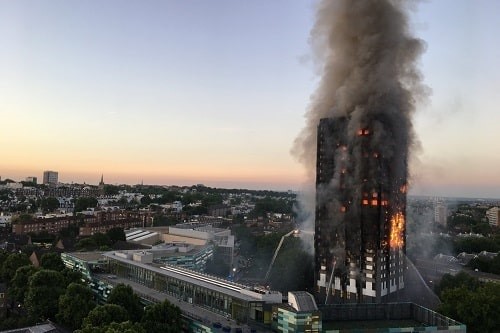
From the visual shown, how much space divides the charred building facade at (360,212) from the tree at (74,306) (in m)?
24.6

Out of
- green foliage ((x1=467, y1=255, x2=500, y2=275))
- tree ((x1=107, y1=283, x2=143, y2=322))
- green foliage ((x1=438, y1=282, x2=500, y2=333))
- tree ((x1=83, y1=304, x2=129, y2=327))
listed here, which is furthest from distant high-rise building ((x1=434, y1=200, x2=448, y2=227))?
tree ((x1=83, y1=304, x2=129, y2=327))

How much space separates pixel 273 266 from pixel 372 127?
1969 centimetres

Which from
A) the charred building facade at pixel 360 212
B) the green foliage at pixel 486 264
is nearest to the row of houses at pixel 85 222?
the charred building facade at pixel 360 212

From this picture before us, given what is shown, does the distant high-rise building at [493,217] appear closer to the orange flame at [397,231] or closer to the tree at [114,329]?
the orange flame at [397,231]

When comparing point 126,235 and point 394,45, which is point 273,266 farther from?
point 126,235

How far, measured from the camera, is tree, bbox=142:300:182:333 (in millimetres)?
30500

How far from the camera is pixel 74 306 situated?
118 feet

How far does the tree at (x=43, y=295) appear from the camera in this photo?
38562 mm

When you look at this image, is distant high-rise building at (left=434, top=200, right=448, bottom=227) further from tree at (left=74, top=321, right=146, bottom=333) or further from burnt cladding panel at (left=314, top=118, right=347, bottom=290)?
tree at (left=74, top=321, right=146, bottom=333)

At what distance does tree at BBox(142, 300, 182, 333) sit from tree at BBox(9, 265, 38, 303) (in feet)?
57.7

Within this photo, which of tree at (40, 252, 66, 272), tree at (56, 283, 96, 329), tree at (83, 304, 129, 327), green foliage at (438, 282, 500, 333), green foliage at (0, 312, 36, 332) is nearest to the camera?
tree at (83, 304, 129, 327)

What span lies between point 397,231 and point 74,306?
3179cm

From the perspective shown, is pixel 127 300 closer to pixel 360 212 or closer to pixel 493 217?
pixel 360 212

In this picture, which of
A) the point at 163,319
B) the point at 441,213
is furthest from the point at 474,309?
the point at 441,213
